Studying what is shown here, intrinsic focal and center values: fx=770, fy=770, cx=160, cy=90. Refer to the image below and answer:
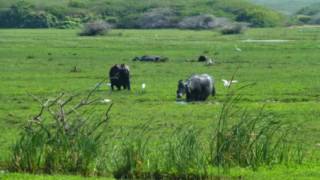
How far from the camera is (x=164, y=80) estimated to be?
3456cm

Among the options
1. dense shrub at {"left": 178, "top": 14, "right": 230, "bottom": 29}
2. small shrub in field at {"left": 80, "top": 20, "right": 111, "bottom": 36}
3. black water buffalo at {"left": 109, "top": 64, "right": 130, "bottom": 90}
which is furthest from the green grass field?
dense shrub at {"left": 178, "top": 14, "right": 230, "bottom": 29}

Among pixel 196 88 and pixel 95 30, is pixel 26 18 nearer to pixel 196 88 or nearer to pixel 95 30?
pixel 95 30

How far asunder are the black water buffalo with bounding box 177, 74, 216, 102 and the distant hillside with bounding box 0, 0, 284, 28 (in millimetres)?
77846

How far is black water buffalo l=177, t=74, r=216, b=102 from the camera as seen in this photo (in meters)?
27.9

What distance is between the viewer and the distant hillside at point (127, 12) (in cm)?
11050

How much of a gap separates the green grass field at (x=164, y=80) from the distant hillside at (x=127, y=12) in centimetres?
5015

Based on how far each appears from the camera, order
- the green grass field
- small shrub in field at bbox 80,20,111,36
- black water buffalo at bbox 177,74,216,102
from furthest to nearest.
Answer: small shrub in field at bbox 80,20,111,36 < black water buffalo at bbox 177,74,216,102 < the green grass field

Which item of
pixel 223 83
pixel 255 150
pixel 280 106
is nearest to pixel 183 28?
pixel 223 83

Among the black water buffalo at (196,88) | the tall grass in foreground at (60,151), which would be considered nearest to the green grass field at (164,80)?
the black water buffalo at (196,88)

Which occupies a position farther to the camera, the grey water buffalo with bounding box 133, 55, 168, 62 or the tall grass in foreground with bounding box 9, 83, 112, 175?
the grey water buffalo with bounding box 133, 55, 168, 62

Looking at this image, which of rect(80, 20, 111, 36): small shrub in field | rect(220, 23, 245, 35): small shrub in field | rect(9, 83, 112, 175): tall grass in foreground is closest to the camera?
rect(9, 83, 112, 175): tall grass in foreground

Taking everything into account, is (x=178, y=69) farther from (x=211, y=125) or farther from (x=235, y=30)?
(x=235, y=30)

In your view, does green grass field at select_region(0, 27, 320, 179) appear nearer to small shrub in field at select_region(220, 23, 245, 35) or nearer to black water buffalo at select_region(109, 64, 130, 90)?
black water buffalo at select_region(109, 64, 130, 90)

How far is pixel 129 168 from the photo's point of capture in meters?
14.8
